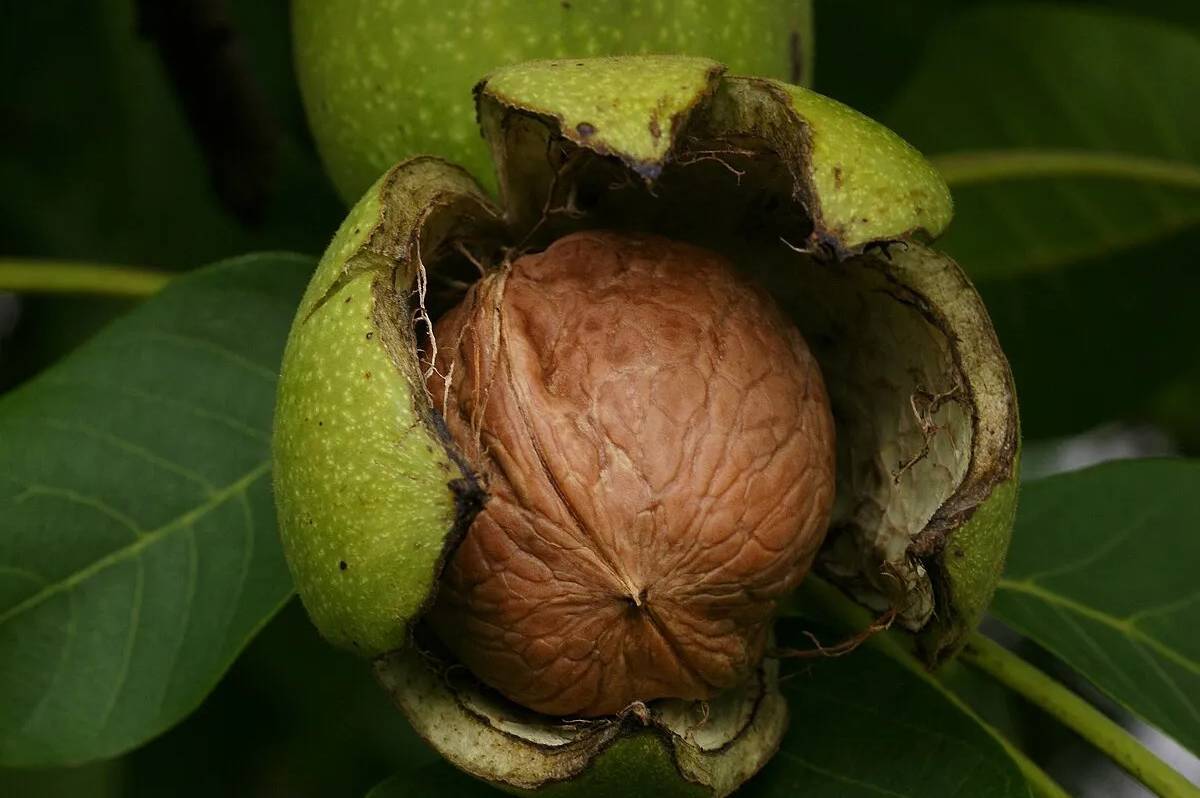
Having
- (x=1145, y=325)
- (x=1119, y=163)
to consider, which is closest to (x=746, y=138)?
(x=1119, y=163)

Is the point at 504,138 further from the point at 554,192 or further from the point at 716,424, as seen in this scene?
the point at 716,424

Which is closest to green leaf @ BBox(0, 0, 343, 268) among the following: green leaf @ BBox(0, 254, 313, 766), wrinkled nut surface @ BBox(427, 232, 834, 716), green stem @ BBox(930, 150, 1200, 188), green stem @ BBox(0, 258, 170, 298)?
green stem @ BBox(0, 258, 170, 298)

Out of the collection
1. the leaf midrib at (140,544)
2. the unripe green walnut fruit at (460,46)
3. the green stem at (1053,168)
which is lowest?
the leaf midrib at (140,544)

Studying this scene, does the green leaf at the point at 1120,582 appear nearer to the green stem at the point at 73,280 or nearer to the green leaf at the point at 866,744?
the green leaf at the point at 866,744

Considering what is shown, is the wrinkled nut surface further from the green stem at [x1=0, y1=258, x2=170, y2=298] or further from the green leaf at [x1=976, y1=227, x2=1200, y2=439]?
the green leaf at [x1=976, y1=227, x2=1200, y2=439]

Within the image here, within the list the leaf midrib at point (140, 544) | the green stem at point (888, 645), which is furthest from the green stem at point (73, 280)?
the green stem at point (888, 645)

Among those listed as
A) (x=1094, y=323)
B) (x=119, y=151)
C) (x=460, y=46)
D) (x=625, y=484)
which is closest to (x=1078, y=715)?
(x=625, y=484)
